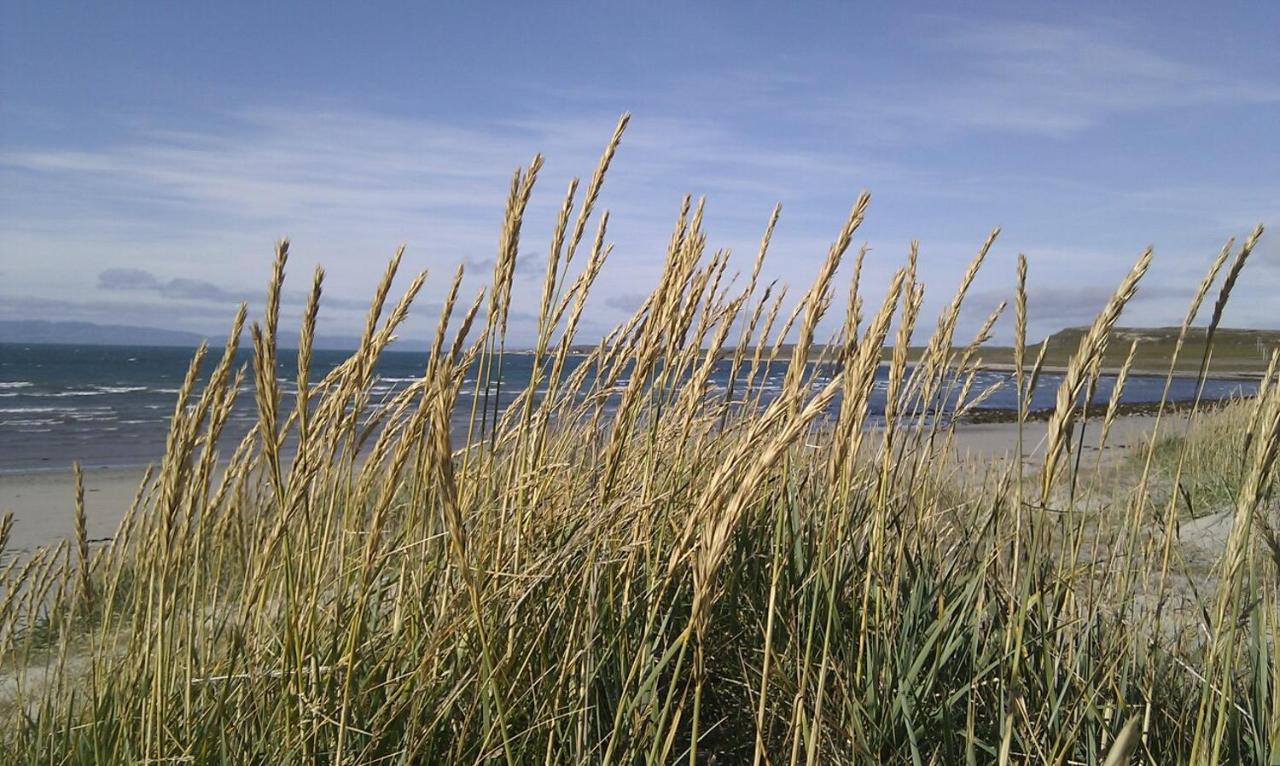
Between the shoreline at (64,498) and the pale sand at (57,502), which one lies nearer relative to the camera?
the shoreline at (64,498)

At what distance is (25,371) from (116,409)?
A: 1204 inches

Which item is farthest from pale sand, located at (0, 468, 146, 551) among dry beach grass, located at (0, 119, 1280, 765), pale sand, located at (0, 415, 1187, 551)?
dry beach grass, located at (0, 119, 1280, 765)

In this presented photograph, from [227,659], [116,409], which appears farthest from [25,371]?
[227,659]

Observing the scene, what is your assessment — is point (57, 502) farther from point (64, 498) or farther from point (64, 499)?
point (64, 498)

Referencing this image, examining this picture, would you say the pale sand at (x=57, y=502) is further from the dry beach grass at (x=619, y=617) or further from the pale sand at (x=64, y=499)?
the dry beach grass at (x=619, y=617)

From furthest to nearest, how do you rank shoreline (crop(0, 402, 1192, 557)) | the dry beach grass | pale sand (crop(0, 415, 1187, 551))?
1. pale sand (crop(0, 415, 1187, 551))
2. shoreline (crop(0, 402, 1192, 557))
3. the dry beach grass

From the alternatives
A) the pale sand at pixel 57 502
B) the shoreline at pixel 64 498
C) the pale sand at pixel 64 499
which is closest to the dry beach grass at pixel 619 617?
the shoreline at pixel 64 498

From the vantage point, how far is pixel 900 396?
193 centimetres

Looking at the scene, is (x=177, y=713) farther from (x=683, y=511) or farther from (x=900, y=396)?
(x=900, y=396)

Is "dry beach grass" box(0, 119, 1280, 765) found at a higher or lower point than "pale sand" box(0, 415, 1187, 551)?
higher

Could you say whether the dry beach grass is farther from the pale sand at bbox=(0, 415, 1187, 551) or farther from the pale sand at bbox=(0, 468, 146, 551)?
the pale sand at bbox=(0, 468, 146, 551)

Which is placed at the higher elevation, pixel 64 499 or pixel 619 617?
pixel 619 617

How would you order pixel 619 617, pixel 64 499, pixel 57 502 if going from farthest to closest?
1. pixel 64 499
2. pixel 57 502
3. pixel 619 617

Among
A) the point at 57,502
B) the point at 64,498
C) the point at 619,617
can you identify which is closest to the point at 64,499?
the point at 64,498
